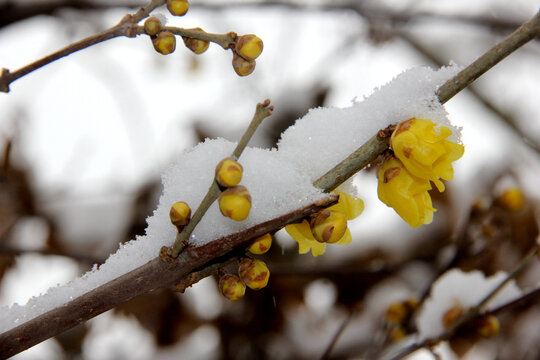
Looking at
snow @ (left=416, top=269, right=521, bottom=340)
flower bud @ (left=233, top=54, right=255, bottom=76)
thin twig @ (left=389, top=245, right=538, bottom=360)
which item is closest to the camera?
flower bud @ (left=233, top=54, right=255, bottom=76)

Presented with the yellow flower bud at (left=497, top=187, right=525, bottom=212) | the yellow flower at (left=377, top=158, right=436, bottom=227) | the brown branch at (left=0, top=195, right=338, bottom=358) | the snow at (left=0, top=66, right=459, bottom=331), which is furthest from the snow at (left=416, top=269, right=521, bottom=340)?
the brown branch at (left=0, top=195, right=338, bottom=358)

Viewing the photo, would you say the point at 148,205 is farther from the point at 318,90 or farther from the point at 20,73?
the point at 20,73

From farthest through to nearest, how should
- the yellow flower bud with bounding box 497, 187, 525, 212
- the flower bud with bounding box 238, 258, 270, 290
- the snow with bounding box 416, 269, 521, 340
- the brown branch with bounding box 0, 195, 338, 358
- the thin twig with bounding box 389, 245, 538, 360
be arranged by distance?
the yellow flower bud with bounding box 497, 187, 525, 212 < the snow with bounding box 416, 269, 521, 340 < the thin twig with bounding box 389, 245, 538, 360 < the flower bud with bounding box 238, 258, 270, 290 < the brown branch with bounding box 0, 195, 338, 358

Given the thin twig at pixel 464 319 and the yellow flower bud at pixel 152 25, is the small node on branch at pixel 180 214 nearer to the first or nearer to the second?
the yellow flower bud at pixel 152 25

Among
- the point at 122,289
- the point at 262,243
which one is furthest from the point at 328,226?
the point at 122,289

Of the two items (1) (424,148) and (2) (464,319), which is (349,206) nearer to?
(1) (424,148)

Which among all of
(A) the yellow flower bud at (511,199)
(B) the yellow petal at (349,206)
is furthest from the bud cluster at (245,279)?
(A) the yellow flower bud at (511,199)

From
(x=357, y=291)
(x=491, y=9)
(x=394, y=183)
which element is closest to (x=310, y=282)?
(x=357, y=291)

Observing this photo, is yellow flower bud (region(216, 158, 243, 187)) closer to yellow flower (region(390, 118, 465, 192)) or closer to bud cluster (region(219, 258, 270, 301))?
bud cluster (region(219, 258, 270, 301))
